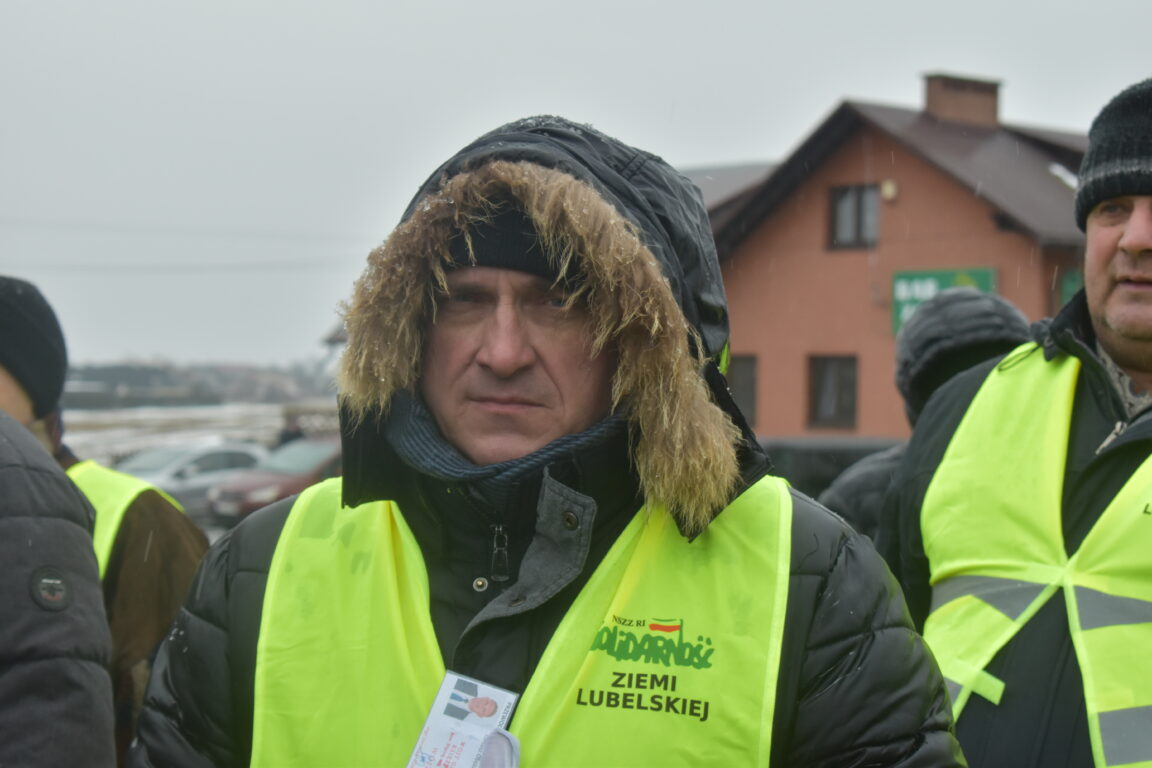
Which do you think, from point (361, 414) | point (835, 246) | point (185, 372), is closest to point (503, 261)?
point (361, 414)

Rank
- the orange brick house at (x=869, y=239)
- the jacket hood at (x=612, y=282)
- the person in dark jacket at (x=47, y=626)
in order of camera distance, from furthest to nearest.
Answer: the orange brick house at (x=869, y=239), the jacket hood at (x=612, y=282), the person in dark jacket at (x=47, y=626)

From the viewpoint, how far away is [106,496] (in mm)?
3502

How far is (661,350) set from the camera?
81.2 inches

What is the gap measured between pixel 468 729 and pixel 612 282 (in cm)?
68

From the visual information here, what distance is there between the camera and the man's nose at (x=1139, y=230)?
8.71ft

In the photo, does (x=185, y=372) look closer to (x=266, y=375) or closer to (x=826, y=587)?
(x=266, y=375)

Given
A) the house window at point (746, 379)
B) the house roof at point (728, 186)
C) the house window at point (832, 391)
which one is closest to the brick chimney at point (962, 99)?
the house roof at point (728, 186)

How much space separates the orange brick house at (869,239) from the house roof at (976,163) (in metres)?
0.04

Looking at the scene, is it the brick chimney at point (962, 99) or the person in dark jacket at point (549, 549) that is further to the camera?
the brick chimney at point (962, 99)

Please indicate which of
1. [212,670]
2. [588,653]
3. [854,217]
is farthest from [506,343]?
[854,217]

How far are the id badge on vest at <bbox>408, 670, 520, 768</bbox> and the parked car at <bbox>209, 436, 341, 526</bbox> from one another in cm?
1419

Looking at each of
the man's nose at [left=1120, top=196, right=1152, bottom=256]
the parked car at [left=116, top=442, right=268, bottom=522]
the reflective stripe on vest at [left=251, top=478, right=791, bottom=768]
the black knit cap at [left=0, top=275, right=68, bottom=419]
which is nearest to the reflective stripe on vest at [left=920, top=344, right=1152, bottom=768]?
the man's nose at [left=1120, top=196, right=1152, bottom=256]

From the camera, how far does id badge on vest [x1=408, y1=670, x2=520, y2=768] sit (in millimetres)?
1900

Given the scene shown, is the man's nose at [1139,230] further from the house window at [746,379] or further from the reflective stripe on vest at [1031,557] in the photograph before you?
the house window at [746,379]
